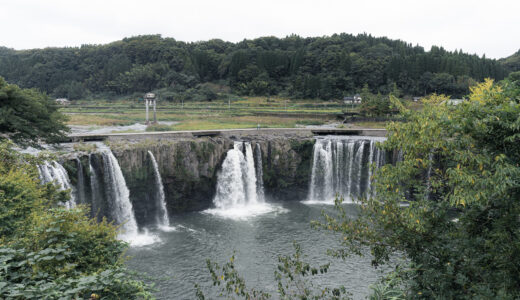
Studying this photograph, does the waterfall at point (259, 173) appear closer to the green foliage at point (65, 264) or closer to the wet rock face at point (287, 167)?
the wet rock face at point (287, 167)

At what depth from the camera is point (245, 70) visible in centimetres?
7838

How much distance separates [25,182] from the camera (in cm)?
1077

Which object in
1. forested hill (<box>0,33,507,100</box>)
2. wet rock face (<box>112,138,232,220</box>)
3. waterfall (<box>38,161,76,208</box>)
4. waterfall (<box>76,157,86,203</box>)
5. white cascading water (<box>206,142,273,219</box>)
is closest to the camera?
waterfall (<box>38,161,76,208</box>)

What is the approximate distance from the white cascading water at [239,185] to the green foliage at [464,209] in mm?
18436

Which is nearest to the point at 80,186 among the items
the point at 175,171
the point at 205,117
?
the point at 175,171

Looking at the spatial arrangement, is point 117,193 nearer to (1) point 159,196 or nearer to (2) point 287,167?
(1) point 159,196

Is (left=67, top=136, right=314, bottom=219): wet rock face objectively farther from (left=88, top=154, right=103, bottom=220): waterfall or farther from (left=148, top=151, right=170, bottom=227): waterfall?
(left=148, top=151, right=170, bottom=227): waterfall

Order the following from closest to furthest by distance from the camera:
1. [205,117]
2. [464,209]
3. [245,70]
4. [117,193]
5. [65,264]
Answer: [65,264] → [464,209] → [117,193] → [205,117] → [245,70]

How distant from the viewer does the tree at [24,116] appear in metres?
17.0

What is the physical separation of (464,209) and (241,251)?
13.0 m

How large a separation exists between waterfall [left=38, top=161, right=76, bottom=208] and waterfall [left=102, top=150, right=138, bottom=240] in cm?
253

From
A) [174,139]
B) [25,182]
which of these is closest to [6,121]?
[25,182]

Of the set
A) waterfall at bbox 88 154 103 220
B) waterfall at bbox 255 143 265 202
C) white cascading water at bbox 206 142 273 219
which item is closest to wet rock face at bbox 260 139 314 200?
A: waterfall at bbox 255 143 265 202

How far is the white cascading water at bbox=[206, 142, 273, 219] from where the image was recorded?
1045 inches
